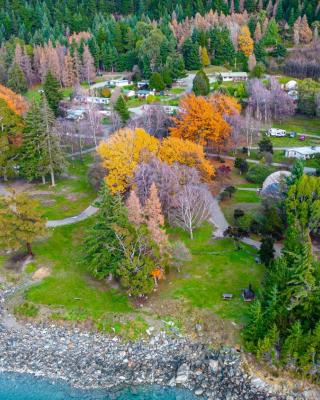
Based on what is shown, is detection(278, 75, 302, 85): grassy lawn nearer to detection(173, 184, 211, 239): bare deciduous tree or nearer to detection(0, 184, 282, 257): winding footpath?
detection(0, 184, 282, 257): winding footpath

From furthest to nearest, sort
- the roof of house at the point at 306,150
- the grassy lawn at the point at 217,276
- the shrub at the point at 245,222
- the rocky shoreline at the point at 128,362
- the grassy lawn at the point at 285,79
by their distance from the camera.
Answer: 1. the grassy lawn at the point at 285,79
2. the roof of house at the point at 306,150
3. the shrub at the point at 245,222
4. the grassy lawn at the point at 217,276
5. the rocky shoreline at the point at 128,362

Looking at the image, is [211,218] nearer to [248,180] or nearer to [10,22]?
[248,180]

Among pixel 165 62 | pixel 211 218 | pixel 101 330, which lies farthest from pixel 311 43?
pixel 101 330

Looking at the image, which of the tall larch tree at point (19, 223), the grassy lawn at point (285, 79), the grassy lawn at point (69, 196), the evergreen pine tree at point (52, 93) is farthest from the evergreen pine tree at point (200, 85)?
the tall larch tree at point (19, 223)

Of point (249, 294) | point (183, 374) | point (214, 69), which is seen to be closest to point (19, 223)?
point (183, 374)

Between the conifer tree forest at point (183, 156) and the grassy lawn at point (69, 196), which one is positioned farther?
the grassy lawn at point (69, 196)

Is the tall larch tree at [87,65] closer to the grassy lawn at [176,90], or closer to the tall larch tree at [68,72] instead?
the tall larch tree at [68,72]
